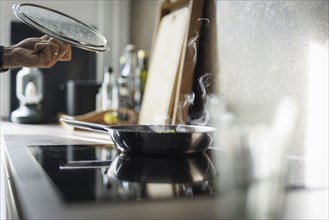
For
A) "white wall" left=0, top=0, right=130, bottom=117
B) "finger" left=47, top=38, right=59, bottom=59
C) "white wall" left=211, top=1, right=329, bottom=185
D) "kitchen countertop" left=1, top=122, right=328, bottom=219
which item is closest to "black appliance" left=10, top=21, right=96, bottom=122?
"white wall" left=0, top=0, right=130, bottom=117

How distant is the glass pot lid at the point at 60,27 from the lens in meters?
0.92

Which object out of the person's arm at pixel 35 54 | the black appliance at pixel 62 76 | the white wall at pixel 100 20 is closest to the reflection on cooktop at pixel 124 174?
the person's arm at pixel 35 54

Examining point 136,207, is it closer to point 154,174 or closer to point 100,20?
point 154,174

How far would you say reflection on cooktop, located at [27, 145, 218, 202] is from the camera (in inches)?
21.9

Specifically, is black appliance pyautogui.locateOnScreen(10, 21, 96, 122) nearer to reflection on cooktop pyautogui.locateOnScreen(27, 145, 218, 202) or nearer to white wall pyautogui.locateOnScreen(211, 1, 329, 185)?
white wall pyautogui.locateOnScreen(211, 1, 329, 185)

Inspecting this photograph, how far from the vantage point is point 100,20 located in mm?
2184

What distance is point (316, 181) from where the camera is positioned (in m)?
0.73

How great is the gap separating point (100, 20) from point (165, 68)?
77cm

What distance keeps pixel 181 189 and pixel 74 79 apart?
1865 millimetres

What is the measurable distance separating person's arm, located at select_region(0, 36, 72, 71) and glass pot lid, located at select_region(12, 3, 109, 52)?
1.6 inches

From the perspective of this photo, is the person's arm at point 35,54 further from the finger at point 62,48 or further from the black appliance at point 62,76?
the black appliance at point 62,76

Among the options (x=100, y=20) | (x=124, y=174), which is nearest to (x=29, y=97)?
(x=100, y=20)

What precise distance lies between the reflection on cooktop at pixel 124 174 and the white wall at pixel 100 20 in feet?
3.24

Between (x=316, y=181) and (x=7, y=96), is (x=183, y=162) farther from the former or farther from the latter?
(x=7, y=96)
